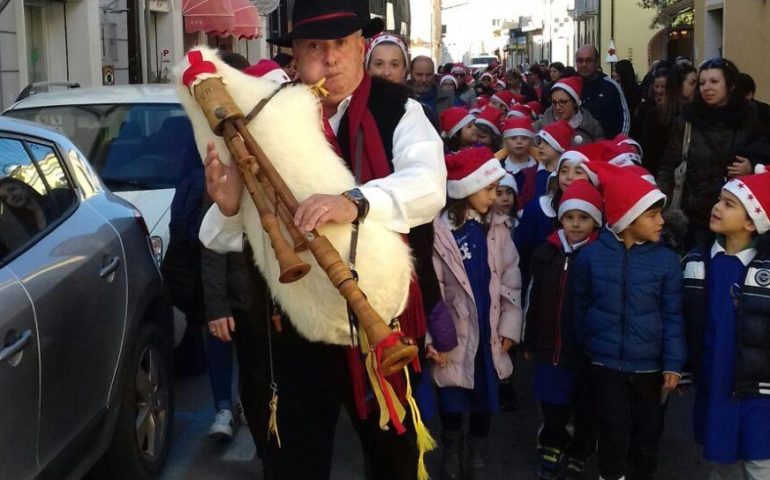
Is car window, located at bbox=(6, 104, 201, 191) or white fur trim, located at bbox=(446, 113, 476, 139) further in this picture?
white fur trim, located at bbox=(446, 113, 476, 139)

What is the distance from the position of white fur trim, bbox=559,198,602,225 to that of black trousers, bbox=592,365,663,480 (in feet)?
2.84

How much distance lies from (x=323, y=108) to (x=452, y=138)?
17.1 feet

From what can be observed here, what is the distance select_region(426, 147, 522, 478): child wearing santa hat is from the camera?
16.4 ft

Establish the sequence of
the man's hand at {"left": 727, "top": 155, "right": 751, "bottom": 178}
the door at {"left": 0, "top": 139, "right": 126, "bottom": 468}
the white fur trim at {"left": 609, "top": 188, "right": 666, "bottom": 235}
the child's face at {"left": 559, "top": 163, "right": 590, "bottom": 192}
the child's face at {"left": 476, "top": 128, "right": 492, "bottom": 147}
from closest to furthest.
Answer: the door at {"left": 0, "top": 139, "right": 126, "bottom": 468}, the white fur trim at {"left": 609, "top": 188, "right": 666, "bottom": 235}, the child's face at {"left": 559, "top": 163, "right": 590, "bottom": 192}, the man's hand at {"left": 727, "top": 155, "right": 751, "bottom": 178}, the child's face at {"left": 476, "top": 128, "right": 492, "bottom": 147}

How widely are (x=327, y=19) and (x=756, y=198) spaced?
7.85 feet

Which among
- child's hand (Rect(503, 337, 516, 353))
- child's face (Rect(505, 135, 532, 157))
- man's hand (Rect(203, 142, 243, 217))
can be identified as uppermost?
child's face (Rect(505, 135, 532, 157))

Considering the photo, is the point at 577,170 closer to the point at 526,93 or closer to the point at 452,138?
the point at 452,138

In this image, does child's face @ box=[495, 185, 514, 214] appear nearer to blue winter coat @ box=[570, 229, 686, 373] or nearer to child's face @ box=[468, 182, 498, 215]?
child's face @ box=[468, 182, 498, 215]

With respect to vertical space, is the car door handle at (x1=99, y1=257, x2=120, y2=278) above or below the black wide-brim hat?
below

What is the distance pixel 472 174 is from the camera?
5.19m

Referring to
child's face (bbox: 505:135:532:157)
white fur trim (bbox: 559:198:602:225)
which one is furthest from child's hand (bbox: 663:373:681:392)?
child's face (bbox: 505:135:532:157)

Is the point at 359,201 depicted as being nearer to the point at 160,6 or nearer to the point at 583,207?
the point at 583,207

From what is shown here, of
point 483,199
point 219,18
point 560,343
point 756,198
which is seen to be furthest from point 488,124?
point 219,18

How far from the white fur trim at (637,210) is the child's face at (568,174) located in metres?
1.13
